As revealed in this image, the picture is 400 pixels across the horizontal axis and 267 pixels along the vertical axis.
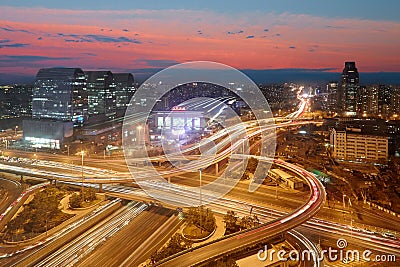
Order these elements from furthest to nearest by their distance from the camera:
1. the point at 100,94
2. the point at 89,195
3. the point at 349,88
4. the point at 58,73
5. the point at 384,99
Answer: the point at 349,88, the point at 384,99, the point at 100,94, the point at 58,73, the point at 89,195

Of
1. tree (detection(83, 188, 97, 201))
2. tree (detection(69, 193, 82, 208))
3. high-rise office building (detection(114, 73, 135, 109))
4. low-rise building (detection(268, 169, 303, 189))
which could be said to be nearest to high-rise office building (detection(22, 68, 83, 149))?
high-rise office building (detection(114, 73, 135, 109))

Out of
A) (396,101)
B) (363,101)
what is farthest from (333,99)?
(396,101)

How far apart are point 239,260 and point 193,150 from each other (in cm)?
598

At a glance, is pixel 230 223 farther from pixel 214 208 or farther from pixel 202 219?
pixel 214 208

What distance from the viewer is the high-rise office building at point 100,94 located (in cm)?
1736

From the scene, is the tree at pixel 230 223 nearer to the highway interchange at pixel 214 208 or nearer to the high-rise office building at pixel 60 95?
the highway interchange at pixel 214 208

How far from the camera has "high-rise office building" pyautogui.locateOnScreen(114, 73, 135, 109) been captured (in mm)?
19469

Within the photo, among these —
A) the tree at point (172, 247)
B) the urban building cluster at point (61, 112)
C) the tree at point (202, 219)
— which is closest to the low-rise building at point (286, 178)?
the tree at point (202, 219)

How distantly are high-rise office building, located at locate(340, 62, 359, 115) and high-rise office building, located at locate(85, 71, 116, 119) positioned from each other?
1279cm

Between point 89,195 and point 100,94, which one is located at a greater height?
point 100,94

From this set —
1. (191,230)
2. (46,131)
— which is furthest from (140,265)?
(46,131)

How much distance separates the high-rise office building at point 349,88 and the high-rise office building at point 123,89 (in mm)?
12338

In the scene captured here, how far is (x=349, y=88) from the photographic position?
800 inches

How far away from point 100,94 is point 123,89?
7.96ft
